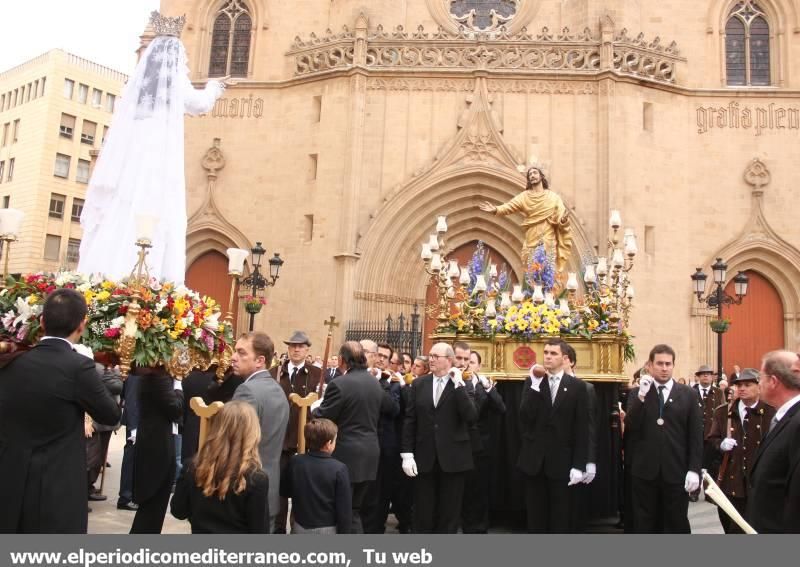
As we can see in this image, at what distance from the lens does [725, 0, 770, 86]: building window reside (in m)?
22.7

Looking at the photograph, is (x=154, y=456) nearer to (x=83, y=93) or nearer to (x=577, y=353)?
(x=577, y=353)

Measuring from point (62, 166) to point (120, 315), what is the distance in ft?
134

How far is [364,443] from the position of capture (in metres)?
6.19

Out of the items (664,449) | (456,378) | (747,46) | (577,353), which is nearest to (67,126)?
(747,46)

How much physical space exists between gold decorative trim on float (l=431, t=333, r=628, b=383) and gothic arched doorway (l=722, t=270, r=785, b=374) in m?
14.3

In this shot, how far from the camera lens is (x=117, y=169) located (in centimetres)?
902

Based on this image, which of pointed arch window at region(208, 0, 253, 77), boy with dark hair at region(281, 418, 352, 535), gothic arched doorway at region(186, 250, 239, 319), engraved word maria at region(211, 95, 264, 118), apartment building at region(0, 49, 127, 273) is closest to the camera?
boy with dark hair at region(281, 418, 352, 535)

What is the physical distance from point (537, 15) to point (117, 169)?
702 inches

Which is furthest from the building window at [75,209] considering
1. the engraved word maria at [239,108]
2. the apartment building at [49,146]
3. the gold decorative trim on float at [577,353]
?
the gold decorative trim on float at [577,353]

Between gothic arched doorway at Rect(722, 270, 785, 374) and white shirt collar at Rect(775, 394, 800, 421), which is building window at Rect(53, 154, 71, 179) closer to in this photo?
gothic arched doorway at Rect(722, 270, 785, 374)

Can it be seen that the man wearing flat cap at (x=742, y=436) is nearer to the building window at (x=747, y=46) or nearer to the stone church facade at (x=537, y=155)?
the stone church facade at (x=537, y=155)

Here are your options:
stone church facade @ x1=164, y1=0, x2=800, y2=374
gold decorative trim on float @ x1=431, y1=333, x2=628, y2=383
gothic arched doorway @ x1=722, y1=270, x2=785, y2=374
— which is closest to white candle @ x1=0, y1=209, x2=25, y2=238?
gold decorative trim on float @ x1=431, y1=333, x2=628, y2=383

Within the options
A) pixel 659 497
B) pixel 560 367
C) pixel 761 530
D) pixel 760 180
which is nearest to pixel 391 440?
pixel 560 367

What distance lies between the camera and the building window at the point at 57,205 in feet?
135
